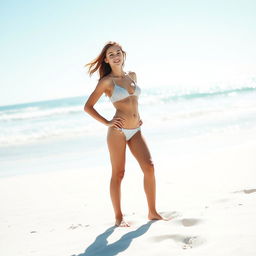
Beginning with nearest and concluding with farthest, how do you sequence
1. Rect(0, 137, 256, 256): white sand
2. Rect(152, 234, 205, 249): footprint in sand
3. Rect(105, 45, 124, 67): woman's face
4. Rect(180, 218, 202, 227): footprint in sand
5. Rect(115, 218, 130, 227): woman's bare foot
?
Rect(152, 234, 205, 249): footprint in sand → Rect(0, 137, 256, 256): white sand → Rect(180, 218, 202, 227): footprint in sand → Rect(115, 218, 130, 227): woman's bare foot → Rect(105, 45, 124, 67): woman's face

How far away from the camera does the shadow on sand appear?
332cm

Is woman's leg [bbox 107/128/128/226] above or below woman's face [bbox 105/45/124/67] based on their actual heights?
below

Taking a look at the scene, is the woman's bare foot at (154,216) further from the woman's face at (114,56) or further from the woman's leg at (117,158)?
the woman's face at (114,56)

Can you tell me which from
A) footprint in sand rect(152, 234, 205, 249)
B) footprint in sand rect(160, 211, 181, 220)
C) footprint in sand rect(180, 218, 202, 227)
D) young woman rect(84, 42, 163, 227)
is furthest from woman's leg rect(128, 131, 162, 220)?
footprint in sand rect(152, 234, 205, 249)

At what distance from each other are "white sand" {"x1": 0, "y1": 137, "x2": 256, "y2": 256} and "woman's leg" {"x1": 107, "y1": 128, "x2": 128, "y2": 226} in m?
0.28

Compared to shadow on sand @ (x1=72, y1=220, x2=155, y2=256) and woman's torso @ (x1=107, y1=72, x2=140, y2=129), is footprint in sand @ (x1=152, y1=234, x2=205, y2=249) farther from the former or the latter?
woman's torso @ (x1=107, y1=72, x2=140, y2=129)

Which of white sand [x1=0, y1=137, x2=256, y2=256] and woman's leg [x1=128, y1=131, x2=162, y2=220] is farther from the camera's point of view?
woman's leg [x1=128, y1=131, x2=162, y2=220]

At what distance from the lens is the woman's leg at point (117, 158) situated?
4176mm

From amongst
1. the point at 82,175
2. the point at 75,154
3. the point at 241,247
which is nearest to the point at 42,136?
the point at 75,154

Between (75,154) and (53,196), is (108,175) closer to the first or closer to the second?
(53,196)

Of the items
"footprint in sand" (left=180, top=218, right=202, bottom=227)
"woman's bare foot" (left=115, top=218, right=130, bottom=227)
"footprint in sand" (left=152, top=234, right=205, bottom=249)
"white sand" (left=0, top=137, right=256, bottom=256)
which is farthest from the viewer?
"woman's bare foot" (left=115, top=218, right=130, bottom=227)

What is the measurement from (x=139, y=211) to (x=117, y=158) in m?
1.07

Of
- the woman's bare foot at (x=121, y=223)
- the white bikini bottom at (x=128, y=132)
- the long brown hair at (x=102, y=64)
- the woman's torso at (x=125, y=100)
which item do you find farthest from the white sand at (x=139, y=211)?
the long brown hair at (x=102, y=64)

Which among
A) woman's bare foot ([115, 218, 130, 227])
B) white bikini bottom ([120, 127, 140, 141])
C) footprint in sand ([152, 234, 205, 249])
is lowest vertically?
footprint in sand ([152, 234, 205, 249])
